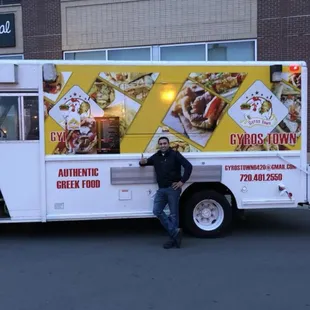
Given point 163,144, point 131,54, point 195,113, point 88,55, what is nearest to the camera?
point 163,144

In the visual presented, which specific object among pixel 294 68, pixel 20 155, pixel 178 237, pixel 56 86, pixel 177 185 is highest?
pixel 294 68

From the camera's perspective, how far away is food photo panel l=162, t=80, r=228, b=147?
283 inches

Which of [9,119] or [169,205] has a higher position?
[9,119]

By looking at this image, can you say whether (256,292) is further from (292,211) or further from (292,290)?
(292,211)

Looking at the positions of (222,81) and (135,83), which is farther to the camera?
(222,81)

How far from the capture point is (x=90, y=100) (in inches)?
278

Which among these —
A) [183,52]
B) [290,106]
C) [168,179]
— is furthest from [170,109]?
[183,52]

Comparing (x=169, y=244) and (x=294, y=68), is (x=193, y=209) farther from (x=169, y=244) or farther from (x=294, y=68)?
(x=294, y=68)

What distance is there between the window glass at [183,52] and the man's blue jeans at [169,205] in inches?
400

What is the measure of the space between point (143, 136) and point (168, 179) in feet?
2.85

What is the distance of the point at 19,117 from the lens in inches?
274

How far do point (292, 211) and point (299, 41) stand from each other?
779cm

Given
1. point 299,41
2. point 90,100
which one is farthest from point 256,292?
point 299,41

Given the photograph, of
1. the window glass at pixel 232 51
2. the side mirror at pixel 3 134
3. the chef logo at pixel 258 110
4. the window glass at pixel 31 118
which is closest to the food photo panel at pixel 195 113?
the chef logo at pixel 258 110
